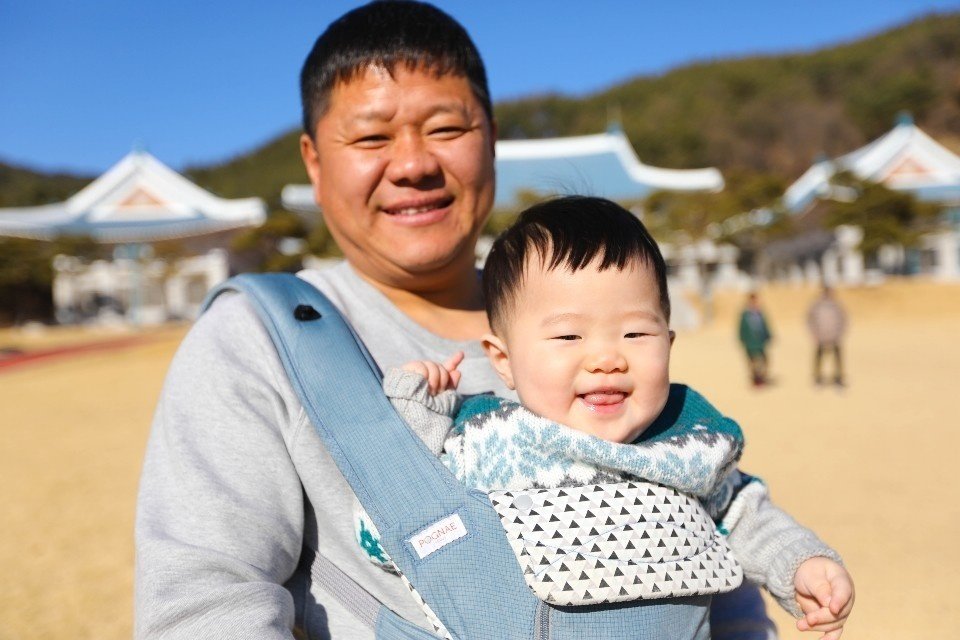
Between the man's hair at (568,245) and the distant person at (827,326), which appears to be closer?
the man's hair at (568,245)

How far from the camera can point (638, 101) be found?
7144cm

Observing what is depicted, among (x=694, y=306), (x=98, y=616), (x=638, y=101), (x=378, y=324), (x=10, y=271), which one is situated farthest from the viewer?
(x=638, y=101)

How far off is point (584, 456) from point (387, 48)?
0.86 meters

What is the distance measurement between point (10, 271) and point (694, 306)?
860 inches

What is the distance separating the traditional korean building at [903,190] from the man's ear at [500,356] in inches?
1089

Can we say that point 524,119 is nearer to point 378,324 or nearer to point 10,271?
point 10,271

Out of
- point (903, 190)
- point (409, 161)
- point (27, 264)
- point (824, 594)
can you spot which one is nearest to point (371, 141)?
point (409, 161)

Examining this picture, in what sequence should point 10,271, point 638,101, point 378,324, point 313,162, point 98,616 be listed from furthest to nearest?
point 638,101 → point 10,271 → point 98,616 → point 313,162 → point 378,324

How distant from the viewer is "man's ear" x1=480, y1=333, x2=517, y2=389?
1.47 metres

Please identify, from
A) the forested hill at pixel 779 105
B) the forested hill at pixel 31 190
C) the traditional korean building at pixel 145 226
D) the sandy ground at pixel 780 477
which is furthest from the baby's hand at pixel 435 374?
the forested hill at pixel 31 190

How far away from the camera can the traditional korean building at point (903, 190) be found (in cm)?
2734

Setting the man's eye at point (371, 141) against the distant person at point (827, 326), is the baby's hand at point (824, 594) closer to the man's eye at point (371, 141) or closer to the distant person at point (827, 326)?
the man's eye at point (371, 141)

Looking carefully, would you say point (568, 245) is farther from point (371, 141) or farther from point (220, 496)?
point (220, 496)

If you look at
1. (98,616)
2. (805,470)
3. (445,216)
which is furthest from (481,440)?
(805,470)
